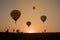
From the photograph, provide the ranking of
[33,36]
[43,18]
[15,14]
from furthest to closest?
[43,18] → [33,36] → [15,14]

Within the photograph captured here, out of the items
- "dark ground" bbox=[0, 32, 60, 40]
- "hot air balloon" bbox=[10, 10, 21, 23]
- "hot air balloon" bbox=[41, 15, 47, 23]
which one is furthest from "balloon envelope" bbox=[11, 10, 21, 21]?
"hot air balloon" bbox=[41, 15, 47, 23]

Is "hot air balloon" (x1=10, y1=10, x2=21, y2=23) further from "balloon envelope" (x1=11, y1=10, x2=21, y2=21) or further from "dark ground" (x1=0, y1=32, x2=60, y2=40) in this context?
"dark ground" (x1=0, y1=32, x2=60, y2=40)

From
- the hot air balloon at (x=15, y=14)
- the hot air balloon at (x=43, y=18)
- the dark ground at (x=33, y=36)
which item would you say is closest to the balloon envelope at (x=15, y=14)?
the hot air balloon at (x=15, y=14)

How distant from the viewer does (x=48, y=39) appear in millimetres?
6902

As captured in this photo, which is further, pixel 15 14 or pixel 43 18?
pixel 43 18

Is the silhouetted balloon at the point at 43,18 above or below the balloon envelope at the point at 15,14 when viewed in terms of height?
below

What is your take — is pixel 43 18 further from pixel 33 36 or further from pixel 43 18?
pixel 33 36

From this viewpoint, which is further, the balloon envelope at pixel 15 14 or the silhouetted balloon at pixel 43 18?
the silhouetted balloon at pixel 43 18

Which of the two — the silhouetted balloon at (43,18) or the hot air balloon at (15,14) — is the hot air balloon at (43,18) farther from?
the hot air balloon at (15,14)

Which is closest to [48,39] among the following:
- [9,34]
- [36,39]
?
[36,39]

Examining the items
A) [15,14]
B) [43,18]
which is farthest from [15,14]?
[43,18]

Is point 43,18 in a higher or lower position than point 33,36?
higher

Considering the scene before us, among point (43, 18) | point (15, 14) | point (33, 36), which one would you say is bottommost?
point (33, 36)

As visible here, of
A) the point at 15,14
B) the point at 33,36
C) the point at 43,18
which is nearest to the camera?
the point at 15,14
